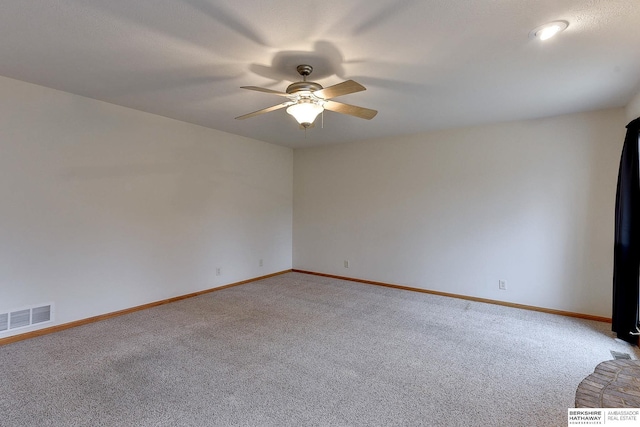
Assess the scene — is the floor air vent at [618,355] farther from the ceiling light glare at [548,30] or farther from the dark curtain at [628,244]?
the ceiling light glare at [548,30]

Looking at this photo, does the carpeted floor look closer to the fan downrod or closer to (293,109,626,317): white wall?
(293,109,626,317): white wall

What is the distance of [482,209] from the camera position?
4.37m

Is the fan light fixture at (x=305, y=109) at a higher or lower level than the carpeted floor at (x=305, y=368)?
higher

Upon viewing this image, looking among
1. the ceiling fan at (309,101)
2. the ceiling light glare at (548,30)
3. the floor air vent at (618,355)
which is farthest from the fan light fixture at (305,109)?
the floor air vent at (618,355)

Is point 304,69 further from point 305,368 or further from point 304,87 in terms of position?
point 305,368

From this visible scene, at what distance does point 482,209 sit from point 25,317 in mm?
5427

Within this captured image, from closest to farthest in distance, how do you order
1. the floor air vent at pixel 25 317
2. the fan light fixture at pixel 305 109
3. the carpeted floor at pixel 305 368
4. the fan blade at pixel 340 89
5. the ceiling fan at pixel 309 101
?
the carpeted floor at pixel 305 368
the fan blade at pixel 340 89
the ceiling fan at pixel 309 101
the fan light fixture at pixel 305 109
the floor air vent at pixel 25 317

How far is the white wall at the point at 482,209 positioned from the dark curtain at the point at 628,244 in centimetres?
53

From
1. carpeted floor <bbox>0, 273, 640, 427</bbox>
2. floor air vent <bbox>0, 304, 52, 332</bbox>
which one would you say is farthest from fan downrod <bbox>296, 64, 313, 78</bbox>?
floor air vent <bbox>0, 304, 52, 332</bbox>

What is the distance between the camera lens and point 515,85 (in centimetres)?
294

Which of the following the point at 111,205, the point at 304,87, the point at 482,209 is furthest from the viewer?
the point at 482,209

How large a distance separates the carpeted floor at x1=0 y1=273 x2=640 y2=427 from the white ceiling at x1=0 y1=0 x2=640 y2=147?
2.46 meters

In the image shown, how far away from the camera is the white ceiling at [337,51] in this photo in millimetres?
1857

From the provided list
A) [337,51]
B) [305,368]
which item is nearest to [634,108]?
[337,51]
